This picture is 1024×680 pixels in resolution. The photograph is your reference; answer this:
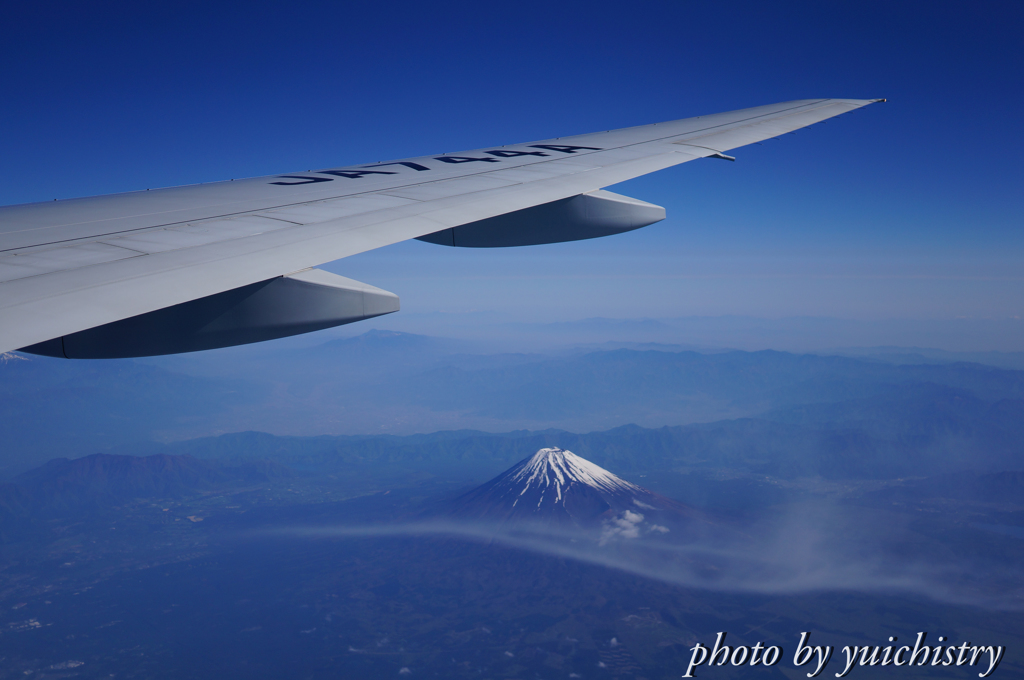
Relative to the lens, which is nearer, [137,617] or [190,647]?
[190,647]

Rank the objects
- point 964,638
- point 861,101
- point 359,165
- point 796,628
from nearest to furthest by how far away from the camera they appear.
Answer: point 359,165, point 861,101, point 964,638, point 796,628

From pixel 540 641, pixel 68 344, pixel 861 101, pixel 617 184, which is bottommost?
pixel 540 641

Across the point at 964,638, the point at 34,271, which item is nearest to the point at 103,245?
the point at 34,271

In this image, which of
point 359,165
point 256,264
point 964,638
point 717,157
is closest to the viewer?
point 256,264

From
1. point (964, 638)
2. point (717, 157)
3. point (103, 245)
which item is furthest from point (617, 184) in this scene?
point (964, 638)

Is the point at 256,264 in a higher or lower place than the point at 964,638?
higher

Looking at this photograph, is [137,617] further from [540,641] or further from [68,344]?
[68,344]
